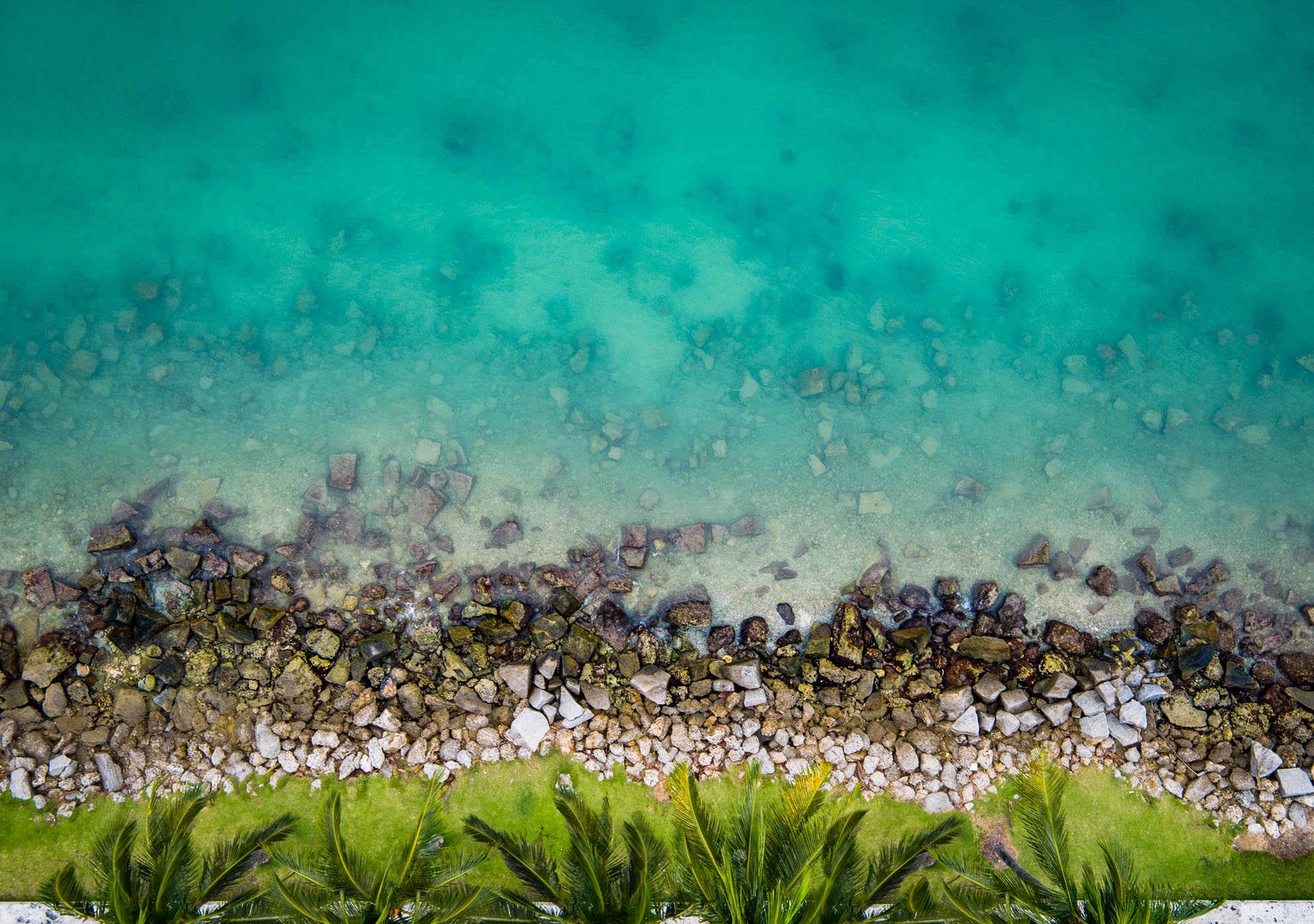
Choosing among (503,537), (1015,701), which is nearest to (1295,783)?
(1015,701)

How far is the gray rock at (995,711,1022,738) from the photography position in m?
5.43

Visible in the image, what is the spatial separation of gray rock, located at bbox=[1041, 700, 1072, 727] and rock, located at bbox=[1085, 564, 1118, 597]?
87 cm

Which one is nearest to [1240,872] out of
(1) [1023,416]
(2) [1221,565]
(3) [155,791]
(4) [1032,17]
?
(2) [1221,565]

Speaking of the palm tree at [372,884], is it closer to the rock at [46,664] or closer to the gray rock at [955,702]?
the rock at [46,664]

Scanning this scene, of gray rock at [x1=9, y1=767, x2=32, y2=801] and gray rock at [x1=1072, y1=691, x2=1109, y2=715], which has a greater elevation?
gray rock at [x1=1072, y1=691, x2=1109, y2=715]

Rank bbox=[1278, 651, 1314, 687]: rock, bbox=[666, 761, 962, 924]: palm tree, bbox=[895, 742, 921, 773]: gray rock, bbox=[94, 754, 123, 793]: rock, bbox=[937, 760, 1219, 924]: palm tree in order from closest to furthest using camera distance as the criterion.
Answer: bbox=[666, 761, 962, 924]: palm tree < bbox=[937, 760, 1219, 924]: palm tree < bbox=[94, 754, 123, 793]: rock < bbox=[895, 742, 921, 773]: gray rock < bbox=[1278, 651, 1314, 687]: rock

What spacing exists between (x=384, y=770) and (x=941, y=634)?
4.10 metres

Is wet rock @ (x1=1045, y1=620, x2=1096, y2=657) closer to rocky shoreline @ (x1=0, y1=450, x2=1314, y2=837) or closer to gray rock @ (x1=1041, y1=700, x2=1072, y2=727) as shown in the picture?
rocky shoreline @ (x1=0, y1=450, x2=1314, y2=837)

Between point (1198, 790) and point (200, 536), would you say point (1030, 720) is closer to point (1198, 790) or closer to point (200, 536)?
point (1198, 790)

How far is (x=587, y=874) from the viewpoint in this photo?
4.43 m

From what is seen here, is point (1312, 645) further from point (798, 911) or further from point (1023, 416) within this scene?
point (798, 911)

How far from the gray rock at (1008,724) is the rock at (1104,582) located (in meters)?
1.16

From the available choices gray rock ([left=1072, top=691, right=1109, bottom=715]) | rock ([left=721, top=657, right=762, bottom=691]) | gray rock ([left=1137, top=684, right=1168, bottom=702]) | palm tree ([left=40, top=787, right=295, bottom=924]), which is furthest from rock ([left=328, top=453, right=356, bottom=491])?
gray rock ([left=1137, top=684, right=1168, bottom=702])

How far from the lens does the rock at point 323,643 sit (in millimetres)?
5441
